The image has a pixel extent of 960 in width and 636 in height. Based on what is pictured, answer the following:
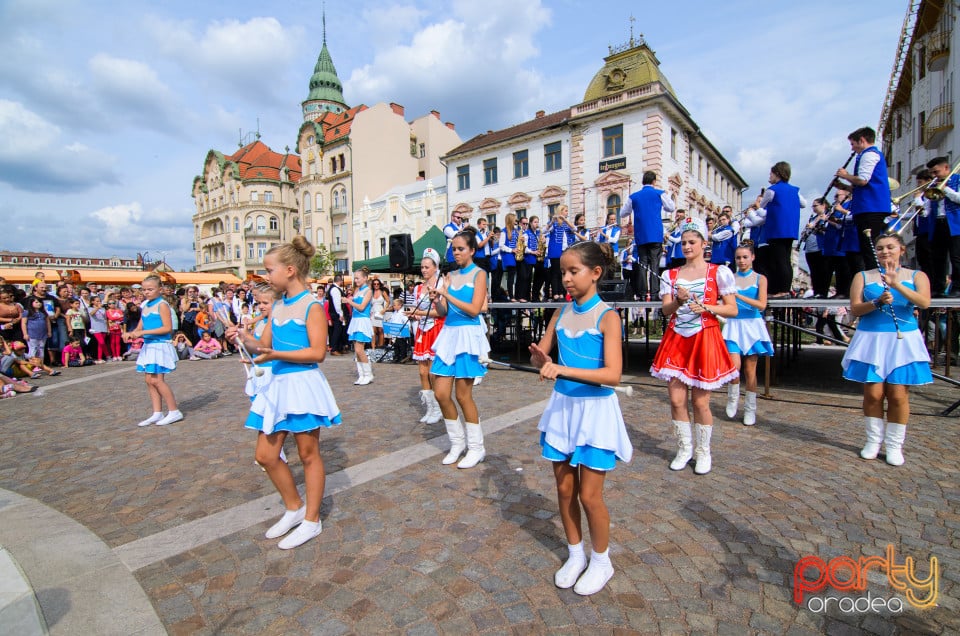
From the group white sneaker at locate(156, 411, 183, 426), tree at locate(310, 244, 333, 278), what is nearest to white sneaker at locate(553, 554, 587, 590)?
white sneaker at locate(156, 411, 183, 426)

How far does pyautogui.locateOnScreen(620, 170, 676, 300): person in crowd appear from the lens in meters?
8.96

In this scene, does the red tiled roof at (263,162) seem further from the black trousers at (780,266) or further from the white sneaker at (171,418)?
the black trousers at (780,266)

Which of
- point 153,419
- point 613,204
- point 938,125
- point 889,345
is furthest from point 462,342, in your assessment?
point 613,204

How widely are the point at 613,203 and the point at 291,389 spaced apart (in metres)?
28.2

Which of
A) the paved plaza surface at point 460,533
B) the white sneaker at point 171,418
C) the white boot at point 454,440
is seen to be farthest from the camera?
the white sneaker at point 171,418

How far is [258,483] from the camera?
4258mm

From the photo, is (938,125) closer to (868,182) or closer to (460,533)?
(868,182)

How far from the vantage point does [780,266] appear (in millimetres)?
8305

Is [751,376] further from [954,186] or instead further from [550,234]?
[550,234]

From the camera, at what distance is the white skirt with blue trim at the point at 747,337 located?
→ 5898mm

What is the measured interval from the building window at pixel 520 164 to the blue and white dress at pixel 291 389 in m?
31.4

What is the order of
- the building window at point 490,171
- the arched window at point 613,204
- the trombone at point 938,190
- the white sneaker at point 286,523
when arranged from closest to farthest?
1. the white sneaker at point 286,523
2. the trombone at point 938,190
3. the arched window at point 613,204
4. the building window at point 490,171

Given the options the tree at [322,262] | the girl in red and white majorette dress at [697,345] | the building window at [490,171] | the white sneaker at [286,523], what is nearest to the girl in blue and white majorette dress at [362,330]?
the white sneaker at [286,523]

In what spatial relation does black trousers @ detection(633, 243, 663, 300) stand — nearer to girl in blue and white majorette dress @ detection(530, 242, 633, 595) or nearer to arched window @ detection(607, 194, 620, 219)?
girl in blue and white majorette dress @ detection(530, 242, 633, 595)
